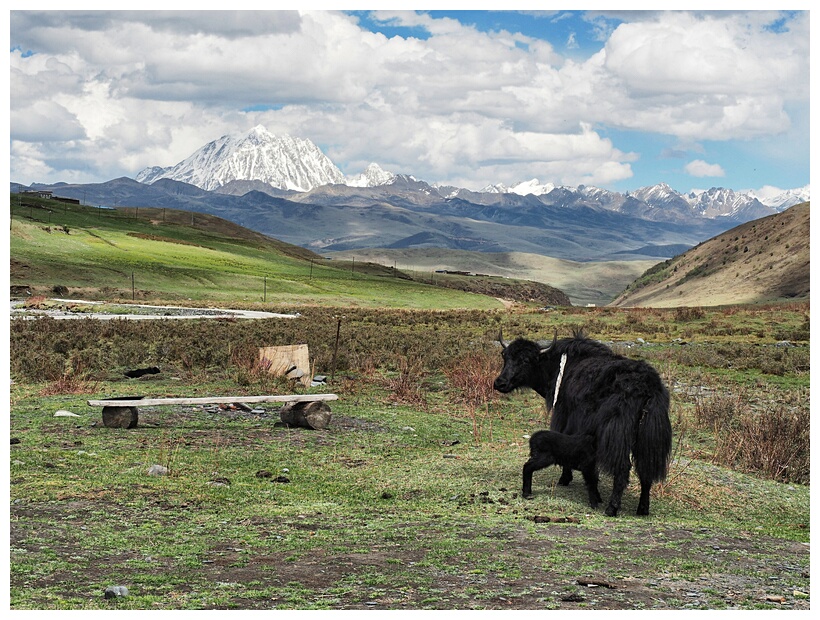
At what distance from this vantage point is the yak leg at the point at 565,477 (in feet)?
40.0

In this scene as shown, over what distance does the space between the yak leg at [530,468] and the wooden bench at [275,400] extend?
6651mm

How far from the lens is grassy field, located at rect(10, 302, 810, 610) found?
7383 mm

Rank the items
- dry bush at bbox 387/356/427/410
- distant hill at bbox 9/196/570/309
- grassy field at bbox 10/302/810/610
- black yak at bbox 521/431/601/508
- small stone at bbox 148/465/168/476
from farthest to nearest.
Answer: distant hill at bbox 9/196/570/309 < dry bush at bbox 387/356/427/410 < small stone at bbox 148/465/168/476 < black yak at bbox 521/431/601/508 < grassy field at bbox 10/302/810/610

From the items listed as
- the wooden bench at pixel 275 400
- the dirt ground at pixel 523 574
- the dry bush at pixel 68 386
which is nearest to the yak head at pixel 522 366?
the dirt ground at pixel 523 574

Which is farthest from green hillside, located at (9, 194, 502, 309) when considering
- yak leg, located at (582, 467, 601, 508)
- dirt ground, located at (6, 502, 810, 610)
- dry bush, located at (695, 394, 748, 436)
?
dirt ground, located at (6, 502, 810, 610)

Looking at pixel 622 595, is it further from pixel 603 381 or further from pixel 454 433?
pixel 454 433

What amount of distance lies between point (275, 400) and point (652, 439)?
341 inches

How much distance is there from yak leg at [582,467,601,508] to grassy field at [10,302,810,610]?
0.31m

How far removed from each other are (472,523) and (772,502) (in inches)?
202

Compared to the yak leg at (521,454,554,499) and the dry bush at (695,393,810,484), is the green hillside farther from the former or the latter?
the yak leg at (521,454,554,499)

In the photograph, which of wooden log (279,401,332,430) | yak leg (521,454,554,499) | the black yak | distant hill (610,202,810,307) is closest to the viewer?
the black yak

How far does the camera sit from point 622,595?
7176 millimetres

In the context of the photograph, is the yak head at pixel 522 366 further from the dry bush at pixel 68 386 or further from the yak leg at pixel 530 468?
the dry bush at pixel 68 386

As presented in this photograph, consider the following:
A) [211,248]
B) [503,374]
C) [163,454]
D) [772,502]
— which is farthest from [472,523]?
[211,248]
